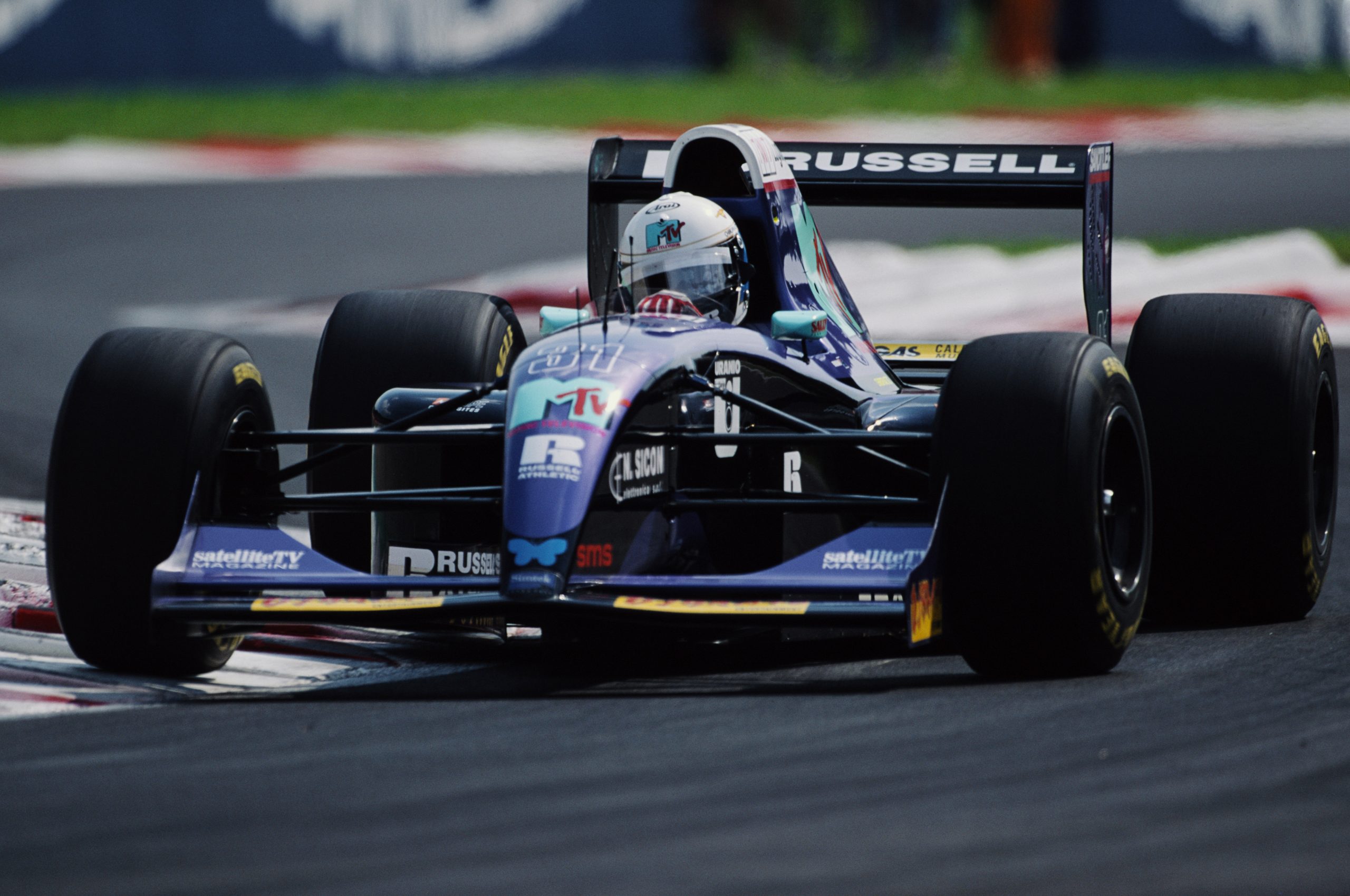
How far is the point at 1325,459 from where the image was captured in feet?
25.3

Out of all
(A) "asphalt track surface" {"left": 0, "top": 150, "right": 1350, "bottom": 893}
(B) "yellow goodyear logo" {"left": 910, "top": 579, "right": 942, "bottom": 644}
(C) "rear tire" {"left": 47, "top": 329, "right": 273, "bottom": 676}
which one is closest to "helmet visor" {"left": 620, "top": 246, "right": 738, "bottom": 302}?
(A) "asphalt track surface" {"left": 0, "top": 150, "right": 1350, "bottom": 893}

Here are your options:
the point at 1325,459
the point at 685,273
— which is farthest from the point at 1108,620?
the point at 1325,459

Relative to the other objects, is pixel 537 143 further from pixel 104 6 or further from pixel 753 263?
pixel 753 263

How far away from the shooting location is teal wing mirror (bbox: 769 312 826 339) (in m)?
6.73

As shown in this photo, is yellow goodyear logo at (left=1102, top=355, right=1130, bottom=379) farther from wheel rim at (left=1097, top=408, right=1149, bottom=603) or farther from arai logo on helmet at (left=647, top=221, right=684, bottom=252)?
arai logo on helmet at (left=647, top=221, right=684, bottom=252)

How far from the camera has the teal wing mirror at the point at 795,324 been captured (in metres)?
6.73

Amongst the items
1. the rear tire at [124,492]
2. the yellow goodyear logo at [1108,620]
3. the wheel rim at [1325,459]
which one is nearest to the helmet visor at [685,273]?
the rear tire at [124,492]

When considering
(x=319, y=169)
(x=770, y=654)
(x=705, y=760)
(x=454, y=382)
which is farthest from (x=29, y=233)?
(x=705, y=760)

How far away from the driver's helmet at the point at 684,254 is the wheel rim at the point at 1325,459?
209cm

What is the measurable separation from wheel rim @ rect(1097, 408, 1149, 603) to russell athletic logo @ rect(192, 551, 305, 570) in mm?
2271

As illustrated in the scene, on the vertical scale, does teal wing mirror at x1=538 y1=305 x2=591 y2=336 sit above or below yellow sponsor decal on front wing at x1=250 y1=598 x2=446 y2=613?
above

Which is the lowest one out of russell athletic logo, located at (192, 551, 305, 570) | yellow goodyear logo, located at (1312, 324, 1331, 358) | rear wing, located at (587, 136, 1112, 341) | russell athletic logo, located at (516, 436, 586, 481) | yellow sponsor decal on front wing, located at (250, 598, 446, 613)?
yellow sponsor decal on front wing, located at (250, 598, 446, 613)

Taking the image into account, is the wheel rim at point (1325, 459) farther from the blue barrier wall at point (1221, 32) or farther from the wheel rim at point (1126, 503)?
the blue barrier wall at point (1221, 32)

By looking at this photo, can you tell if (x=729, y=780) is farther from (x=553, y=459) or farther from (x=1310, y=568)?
(x=1310, y=568)
